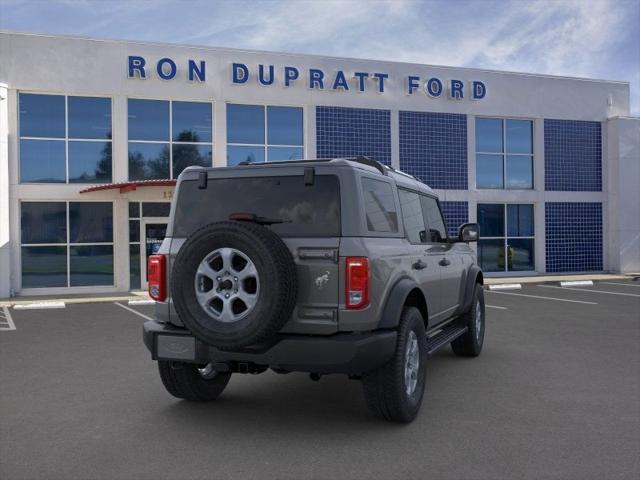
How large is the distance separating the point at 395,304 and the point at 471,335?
126 inches

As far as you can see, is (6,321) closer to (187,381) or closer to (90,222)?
(90,222)

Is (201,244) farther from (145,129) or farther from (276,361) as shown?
(145,129)

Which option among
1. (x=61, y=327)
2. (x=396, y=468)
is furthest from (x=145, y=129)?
(x=396, y=468)

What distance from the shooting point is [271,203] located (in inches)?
196

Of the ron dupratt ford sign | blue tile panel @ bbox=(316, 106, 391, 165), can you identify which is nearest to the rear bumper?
the ron dupratt ford sign

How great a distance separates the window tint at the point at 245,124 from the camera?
1903cm

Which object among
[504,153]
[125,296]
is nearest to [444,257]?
[125,296]

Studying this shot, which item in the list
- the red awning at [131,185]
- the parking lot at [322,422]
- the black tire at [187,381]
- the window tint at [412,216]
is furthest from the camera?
the red awning at [131,185]

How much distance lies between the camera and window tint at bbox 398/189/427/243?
576cm

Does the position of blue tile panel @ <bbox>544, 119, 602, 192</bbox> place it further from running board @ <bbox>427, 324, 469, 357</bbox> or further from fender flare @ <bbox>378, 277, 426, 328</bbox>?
fender flare @ <bbox>378, 277, 426, 328</bbox>

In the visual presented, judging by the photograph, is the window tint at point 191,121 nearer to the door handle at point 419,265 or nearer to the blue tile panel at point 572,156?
the blue tile panel at point 572,156

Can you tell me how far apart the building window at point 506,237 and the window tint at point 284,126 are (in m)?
6.98

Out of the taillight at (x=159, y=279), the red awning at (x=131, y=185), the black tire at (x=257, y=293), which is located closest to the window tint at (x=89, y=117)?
the red awning at (x=131, y=185)

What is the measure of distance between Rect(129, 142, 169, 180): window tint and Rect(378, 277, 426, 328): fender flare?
14.4 meters
